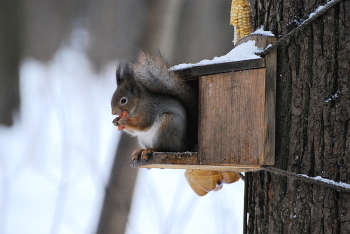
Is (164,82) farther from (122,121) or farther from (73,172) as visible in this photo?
(73,172)

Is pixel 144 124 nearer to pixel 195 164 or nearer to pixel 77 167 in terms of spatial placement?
pixel 195 164

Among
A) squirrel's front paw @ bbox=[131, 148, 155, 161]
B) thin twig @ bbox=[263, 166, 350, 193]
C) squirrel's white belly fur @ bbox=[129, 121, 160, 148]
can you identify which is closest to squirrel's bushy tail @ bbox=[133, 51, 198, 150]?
squirrel's white belly fur @ bbox=[129, 121, 160, 148]

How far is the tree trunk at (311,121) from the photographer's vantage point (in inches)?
54.2

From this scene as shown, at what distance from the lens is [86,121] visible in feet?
12.1

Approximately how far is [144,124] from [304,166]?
0.69 m

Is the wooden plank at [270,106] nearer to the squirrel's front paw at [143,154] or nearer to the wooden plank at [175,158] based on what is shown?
the wooden plank at [175,158]

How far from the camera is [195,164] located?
160 centimetres

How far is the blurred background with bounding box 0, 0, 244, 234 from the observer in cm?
352

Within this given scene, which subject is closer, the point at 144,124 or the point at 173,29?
the point at 144,124

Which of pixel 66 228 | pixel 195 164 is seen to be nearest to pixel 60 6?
pixel 66 228

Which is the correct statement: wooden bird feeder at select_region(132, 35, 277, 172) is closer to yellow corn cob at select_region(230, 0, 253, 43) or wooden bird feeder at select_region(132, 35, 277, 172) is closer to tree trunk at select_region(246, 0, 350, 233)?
tree trunk at select_region(246, 0, 350, 233)

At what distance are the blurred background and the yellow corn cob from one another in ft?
5.85

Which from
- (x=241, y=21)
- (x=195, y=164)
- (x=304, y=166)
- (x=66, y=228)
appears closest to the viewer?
(x=304, y=166)

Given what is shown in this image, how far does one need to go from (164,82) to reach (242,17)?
0.39 m
